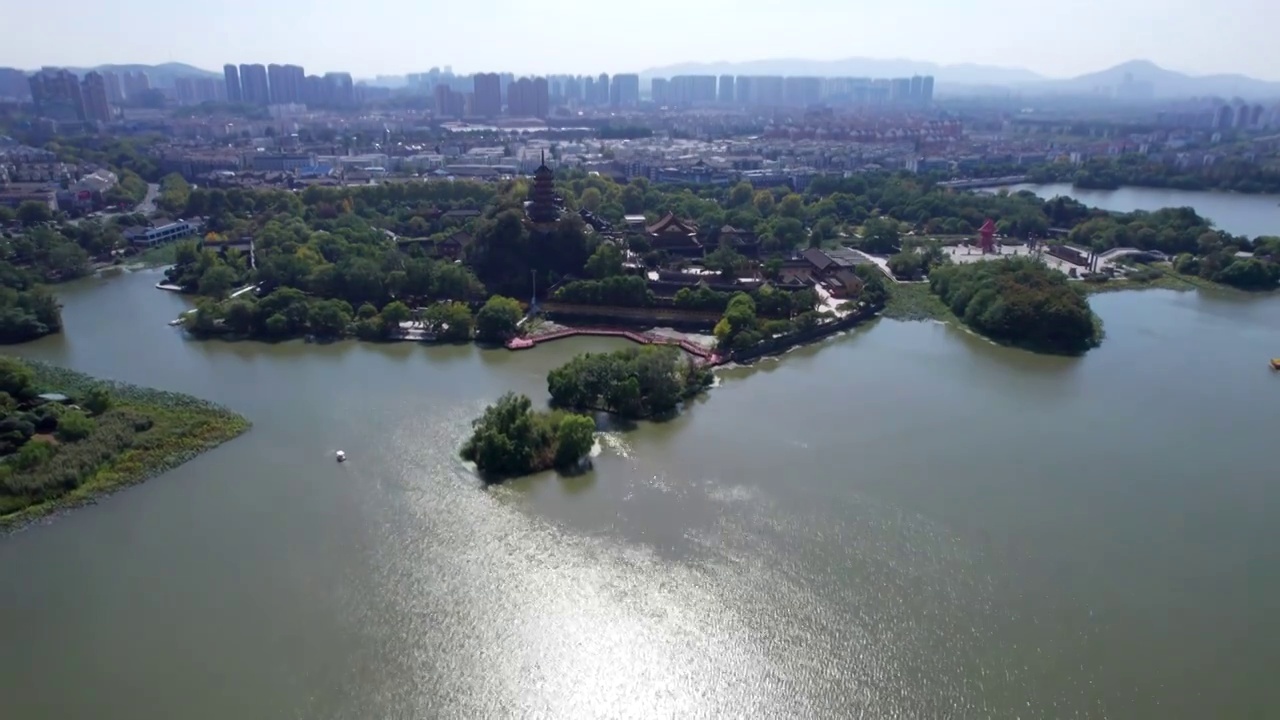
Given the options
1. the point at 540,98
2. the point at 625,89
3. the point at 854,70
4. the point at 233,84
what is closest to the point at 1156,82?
the point at 854,70

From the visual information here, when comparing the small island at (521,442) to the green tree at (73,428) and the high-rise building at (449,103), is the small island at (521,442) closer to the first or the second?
the green tree at (73,428)

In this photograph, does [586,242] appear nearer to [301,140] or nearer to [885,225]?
[885,225]

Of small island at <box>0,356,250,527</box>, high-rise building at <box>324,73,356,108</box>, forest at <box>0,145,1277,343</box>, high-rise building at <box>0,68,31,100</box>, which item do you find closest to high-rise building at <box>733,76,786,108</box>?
high-rise building at <box>324,73,356,108</box>

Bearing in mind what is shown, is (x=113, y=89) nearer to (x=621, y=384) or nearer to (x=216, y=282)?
(x=216, y=282)

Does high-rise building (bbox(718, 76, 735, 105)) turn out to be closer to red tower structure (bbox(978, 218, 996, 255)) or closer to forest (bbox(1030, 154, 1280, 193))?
forest (bbox(1030, 154, 1280, 193))

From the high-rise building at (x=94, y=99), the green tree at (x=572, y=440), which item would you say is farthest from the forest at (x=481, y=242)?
the high-rise building at (x=94, y=99)

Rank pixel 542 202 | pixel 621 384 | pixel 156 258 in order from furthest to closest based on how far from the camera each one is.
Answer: pixel 156 258 → pixel 542 202 → pixel 621 384
